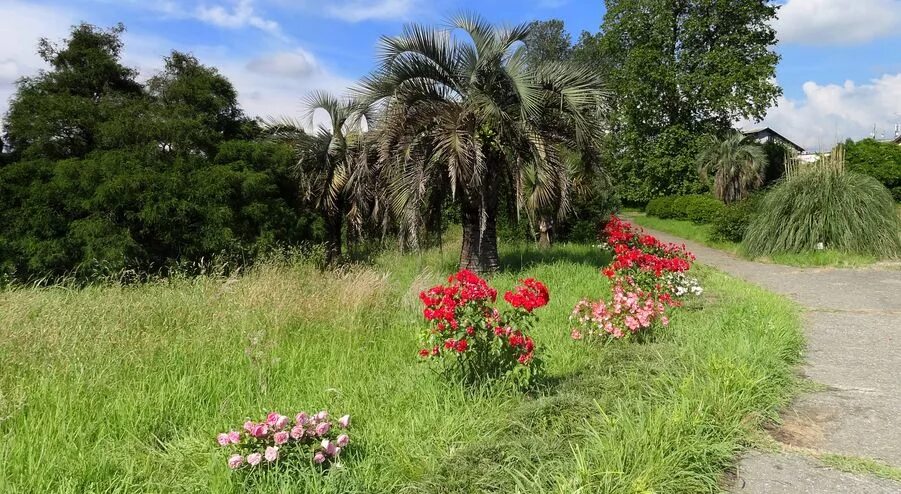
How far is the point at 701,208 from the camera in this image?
68.6 feet

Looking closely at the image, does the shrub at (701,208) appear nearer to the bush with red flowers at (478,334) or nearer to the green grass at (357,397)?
the green grass at (357,397)

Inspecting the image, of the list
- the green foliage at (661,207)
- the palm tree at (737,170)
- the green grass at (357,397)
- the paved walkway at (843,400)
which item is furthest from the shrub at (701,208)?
the green grass at (357,397)

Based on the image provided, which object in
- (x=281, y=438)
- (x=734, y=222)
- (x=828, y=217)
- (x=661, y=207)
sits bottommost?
(x=281, y=438)

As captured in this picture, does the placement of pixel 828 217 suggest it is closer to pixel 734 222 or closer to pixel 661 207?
pixel 734 222

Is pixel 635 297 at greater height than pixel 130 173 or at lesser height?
lesser

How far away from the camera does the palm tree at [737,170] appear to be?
2478 centimetres

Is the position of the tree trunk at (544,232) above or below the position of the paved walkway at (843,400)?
above

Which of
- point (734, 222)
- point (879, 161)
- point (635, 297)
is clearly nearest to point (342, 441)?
point (635, 297)

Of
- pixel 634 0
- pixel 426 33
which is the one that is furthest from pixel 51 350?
pixel 634 0

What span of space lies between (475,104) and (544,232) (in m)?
5.74

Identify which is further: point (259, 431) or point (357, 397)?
point (357, 397)

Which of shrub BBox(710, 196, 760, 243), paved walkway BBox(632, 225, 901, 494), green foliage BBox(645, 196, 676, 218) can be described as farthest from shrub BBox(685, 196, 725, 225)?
paved walkway BBox(632, 225, 901, 494)

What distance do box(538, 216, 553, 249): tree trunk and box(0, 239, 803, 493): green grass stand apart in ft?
23.5

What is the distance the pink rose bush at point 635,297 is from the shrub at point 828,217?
3.79 m
